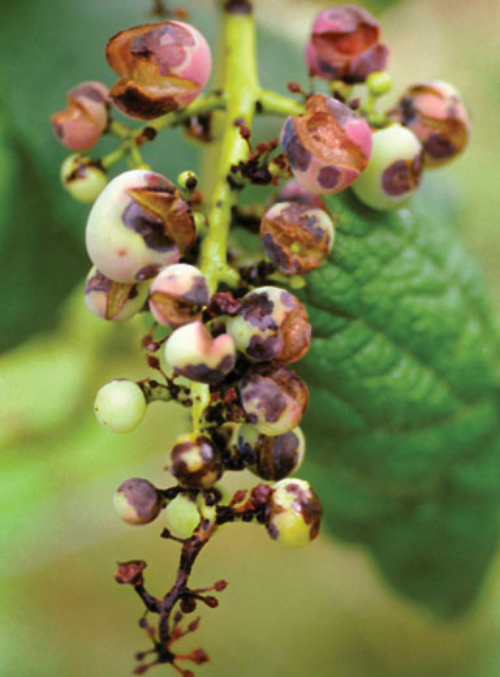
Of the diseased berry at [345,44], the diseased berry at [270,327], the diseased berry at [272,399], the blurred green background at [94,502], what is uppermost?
the diseased berry at [345,44]

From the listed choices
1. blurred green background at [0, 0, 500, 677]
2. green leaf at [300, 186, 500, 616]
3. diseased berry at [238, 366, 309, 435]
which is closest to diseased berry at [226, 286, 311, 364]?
diseased berry at [238, 366, 309, 435]

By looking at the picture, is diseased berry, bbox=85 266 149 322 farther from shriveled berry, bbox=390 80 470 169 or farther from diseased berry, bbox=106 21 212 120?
shriveled berry, bbox=390 80 470 169

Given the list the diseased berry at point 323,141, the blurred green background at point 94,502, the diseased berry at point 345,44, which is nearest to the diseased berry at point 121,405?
the diseased berry at point 323,141

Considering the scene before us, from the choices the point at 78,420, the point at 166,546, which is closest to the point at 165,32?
the point at 78,420

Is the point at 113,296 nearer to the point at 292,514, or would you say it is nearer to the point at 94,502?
the point at 292,514

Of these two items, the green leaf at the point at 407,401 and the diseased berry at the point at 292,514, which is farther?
the green leaf at the point at 407,401

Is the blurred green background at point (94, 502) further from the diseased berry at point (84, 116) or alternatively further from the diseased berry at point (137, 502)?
the diseased berry at point (137, 502)
